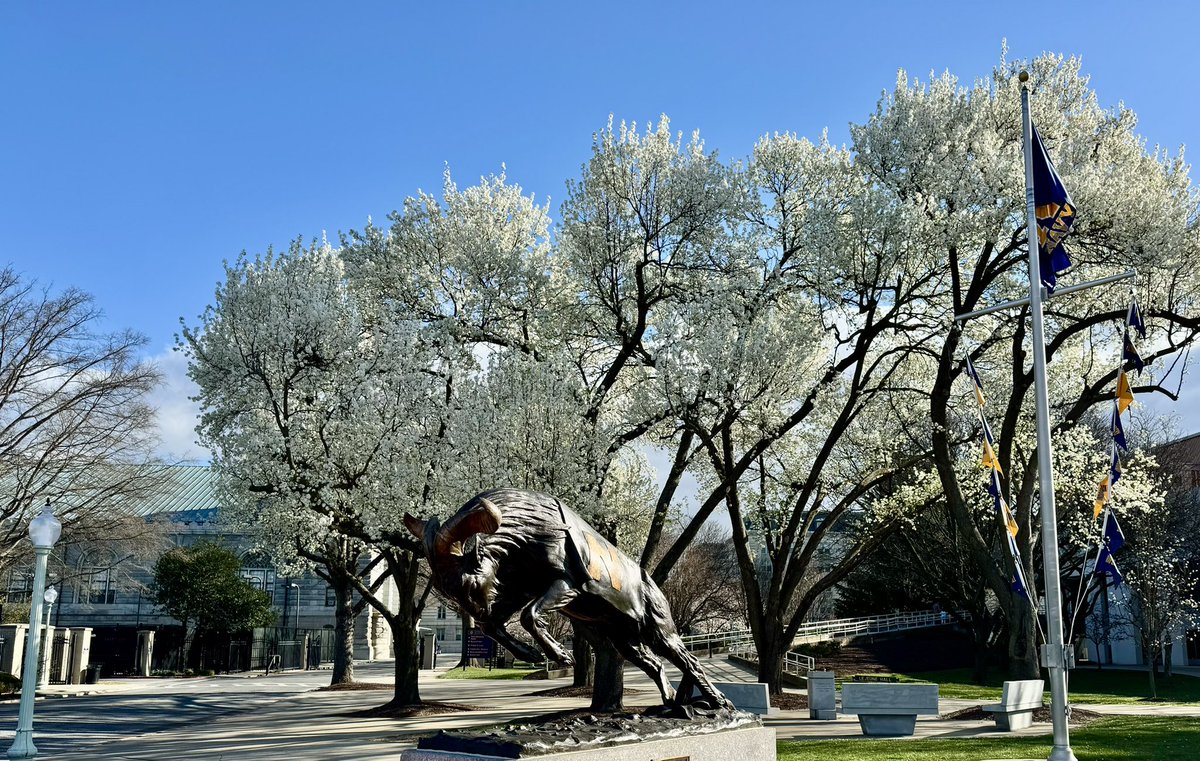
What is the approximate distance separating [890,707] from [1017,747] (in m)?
A: 2.85

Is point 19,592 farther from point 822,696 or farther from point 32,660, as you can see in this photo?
point 822,696

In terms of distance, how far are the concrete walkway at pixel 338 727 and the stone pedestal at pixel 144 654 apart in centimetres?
1422

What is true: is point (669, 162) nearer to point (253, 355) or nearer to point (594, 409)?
point (594, 409)

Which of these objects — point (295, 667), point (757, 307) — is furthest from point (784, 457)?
point (295, 667)

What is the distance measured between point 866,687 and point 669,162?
12216 millimetres

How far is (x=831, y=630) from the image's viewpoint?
2035 inches

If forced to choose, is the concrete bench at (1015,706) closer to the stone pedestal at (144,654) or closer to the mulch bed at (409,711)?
the mulch bed at (409,711)

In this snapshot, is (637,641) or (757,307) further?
(757,307)

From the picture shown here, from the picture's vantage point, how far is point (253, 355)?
2142 cm

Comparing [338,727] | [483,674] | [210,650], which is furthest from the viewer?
[210,650]

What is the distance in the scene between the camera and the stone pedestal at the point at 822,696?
A: 850 inches

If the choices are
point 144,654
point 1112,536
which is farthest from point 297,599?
point 1112,536

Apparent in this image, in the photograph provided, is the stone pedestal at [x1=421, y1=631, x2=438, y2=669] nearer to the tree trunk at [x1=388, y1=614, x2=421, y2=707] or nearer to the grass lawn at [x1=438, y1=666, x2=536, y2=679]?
the grass lawn at [x1=438, y1=666, x2=536, y2=679]

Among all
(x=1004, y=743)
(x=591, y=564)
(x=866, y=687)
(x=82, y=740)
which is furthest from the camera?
(x=82, y=740)
